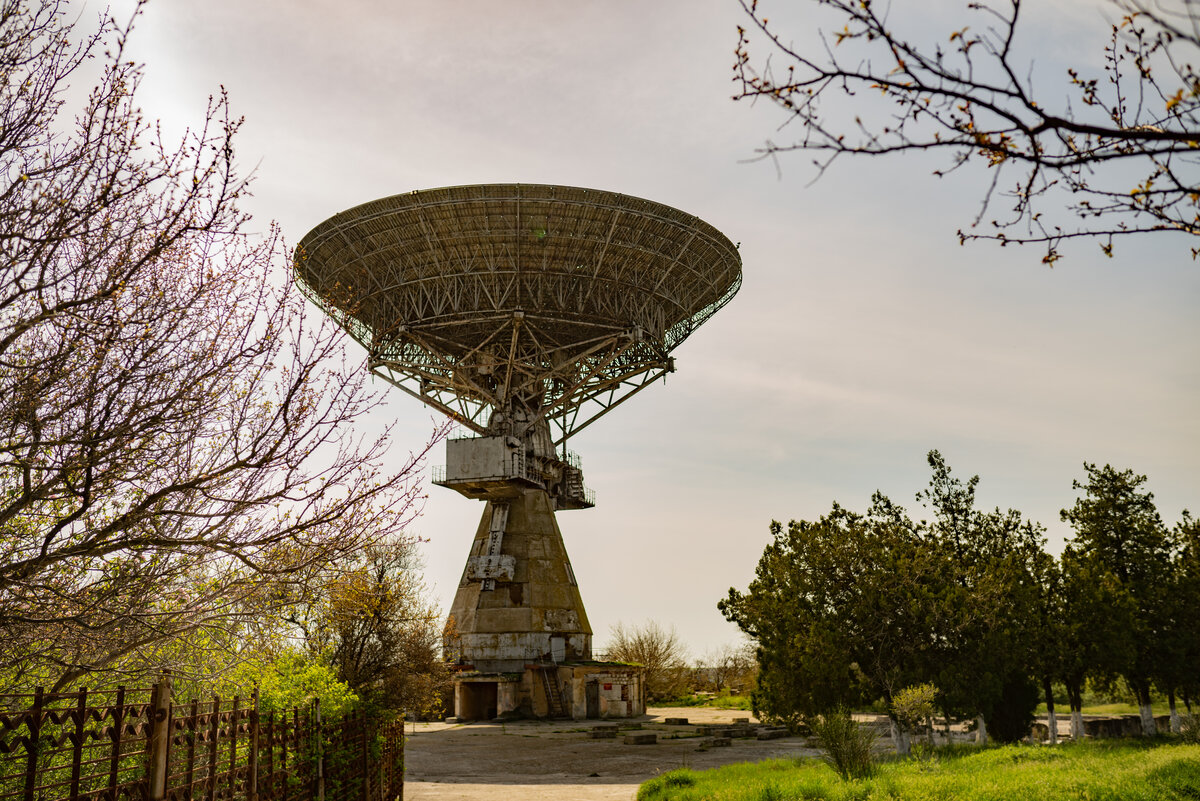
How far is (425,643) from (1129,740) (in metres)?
24.8

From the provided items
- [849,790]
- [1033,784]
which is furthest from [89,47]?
[1033,784]

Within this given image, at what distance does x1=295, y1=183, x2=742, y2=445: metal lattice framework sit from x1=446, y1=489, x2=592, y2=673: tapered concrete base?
6.35 meters

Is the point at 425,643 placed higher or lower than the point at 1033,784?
higher

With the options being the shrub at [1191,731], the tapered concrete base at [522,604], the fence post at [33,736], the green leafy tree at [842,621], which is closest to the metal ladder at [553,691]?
the tapered concrete base at [522,604]

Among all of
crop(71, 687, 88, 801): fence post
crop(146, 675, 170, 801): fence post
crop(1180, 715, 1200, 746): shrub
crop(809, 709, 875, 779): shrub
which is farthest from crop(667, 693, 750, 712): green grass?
crop(71, 687, 88, 801): fence post

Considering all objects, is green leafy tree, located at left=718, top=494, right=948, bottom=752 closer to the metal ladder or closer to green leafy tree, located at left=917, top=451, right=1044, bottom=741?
green leafy tree, located at left=917, top=451, right=1044, bottom=741

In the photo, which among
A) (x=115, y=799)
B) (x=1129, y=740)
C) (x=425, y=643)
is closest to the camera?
(x=115, y=799)

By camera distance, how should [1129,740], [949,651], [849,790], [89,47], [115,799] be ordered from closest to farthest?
[115,799]
[89,47]
[849,790]
[949,651]
[1129,740]

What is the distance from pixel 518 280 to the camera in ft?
121

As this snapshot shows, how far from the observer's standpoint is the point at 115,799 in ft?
20.1

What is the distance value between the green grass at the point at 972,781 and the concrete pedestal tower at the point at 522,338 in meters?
19.9

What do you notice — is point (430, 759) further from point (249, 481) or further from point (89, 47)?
point (89, 47)

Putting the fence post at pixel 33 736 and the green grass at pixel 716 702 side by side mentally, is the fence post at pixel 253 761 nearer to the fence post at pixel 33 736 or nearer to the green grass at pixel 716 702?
the fence post at pixel 33 736

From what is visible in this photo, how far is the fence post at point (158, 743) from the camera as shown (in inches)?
263
